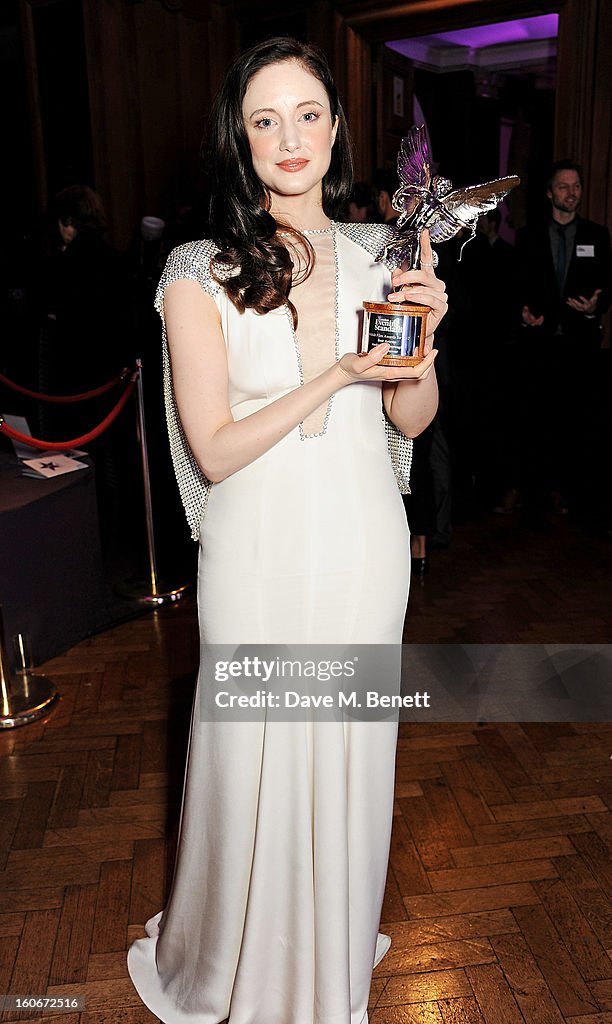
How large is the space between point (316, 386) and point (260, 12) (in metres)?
7.48

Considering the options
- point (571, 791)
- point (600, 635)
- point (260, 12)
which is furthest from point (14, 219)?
point (571, 791)

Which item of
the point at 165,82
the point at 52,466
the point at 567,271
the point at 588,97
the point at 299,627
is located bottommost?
the point at 52,466

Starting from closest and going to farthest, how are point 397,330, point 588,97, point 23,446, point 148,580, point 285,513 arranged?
1. point 397,330
2. point 285,513
3. point 23,446
4. point 148,580
5. point 588,97

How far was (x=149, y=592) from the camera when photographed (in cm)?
469

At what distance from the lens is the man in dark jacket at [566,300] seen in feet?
19.0

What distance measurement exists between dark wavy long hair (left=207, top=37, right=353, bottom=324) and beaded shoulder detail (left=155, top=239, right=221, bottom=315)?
0.02 m

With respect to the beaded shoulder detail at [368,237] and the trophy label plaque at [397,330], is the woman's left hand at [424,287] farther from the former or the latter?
the beaded shoulder detail at [368,237]

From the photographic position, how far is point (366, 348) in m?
1.59

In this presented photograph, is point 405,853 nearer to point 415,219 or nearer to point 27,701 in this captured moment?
point 27,701

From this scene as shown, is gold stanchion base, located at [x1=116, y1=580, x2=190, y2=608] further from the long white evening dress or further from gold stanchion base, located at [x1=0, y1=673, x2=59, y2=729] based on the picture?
the long white evening dress

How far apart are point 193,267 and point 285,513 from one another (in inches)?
18.6

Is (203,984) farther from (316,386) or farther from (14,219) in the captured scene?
(14,219)

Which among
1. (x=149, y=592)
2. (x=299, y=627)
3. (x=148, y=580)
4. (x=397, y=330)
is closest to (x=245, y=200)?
(x=397, y=330)

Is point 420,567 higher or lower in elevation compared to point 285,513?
lower
